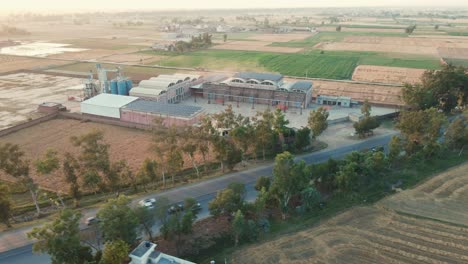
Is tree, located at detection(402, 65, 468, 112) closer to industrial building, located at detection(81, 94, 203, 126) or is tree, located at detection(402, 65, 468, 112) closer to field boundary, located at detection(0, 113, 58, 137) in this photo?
industrial building, located at detection(81, 94, 203, 126)

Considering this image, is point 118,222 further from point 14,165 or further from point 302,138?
point 302,138

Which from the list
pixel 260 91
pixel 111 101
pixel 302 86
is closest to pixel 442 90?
pixel 302 86

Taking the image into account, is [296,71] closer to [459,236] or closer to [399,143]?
[399,143]

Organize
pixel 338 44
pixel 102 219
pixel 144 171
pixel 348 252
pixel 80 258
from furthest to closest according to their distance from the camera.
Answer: pixel 338 44 < pixel 144 171 < pixel 348 252 < pixel 102 219 < pixel 80 258

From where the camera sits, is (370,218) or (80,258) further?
(370,218)

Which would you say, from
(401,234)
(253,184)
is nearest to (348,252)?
(401,234)

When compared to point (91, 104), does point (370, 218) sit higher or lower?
lower
